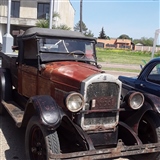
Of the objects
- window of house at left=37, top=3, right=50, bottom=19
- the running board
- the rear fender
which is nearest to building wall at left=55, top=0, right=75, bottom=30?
window of house at left=37, top=3, right=50, bottom=19

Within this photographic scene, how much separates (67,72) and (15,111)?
4.54 feet

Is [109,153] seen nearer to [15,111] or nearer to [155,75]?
[15,111]

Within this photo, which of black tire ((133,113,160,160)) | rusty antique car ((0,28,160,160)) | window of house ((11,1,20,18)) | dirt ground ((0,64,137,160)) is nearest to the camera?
rusty antique car ((0,28,160,160))

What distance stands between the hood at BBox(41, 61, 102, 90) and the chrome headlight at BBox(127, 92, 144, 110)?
0.65 m

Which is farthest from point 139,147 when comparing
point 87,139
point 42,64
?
point 42,64

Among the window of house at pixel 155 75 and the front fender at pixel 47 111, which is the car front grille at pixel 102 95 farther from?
the window of house at pixel 155 75

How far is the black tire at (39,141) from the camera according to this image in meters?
3.38

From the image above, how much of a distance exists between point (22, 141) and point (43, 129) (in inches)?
61.3

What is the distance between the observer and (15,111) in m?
4.96

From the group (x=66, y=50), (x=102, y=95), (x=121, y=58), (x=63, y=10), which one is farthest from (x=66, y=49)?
(x=63, y=10)

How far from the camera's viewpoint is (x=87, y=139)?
3.57m

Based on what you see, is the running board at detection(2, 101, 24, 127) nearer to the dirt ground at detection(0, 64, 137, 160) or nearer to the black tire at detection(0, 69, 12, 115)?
the black tire at detection(0, 69, 12, 115)

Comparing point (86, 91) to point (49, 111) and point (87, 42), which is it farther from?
point (87, 42)

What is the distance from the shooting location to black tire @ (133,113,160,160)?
4094 mm
